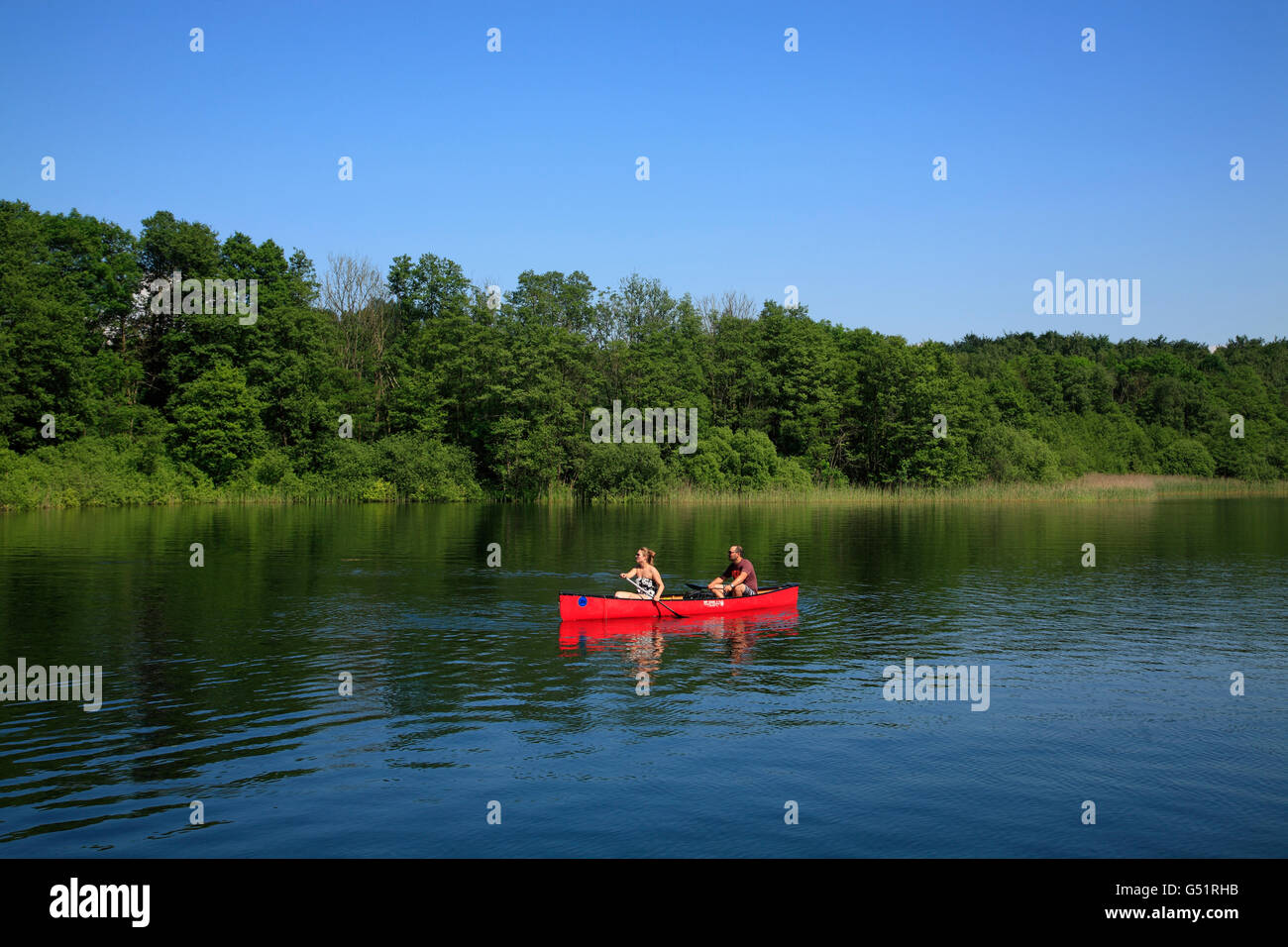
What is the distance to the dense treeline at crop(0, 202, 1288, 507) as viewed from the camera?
2461 inches

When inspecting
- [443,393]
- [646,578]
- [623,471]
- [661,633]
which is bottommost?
[661,633]

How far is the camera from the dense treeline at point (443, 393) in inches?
2461

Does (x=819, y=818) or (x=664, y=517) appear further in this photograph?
(x=664, y=517)

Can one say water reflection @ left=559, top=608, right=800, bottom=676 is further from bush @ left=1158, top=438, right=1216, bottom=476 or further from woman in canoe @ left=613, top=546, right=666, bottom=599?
bush @ left=1158, top=438, right=1216, bottom=476

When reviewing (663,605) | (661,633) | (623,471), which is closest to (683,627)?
(663,605)

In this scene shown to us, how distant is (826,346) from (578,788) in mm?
80029

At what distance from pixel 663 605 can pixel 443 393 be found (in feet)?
189

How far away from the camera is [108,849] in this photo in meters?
9.32

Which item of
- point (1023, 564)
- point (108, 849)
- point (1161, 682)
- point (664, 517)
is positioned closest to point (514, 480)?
point (664, 517)

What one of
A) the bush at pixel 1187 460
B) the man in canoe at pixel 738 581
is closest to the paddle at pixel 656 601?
the man in canoe at pixel 738 581

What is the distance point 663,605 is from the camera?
2284cm

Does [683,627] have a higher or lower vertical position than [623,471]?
lower

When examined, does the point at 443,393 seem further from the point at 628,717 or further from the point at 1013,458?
the point at 628,717
